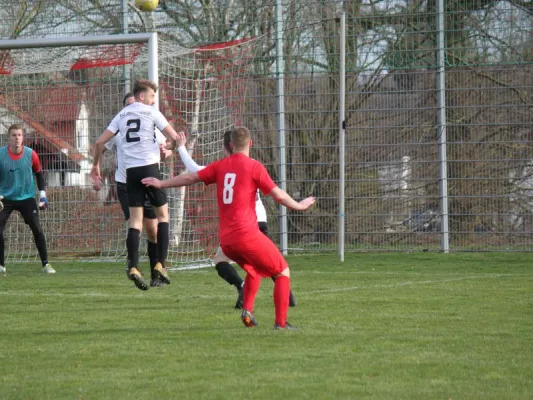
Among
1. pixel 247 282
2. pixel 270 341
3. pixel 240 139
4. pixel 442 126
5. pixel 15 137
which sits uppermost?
pixel 442 126

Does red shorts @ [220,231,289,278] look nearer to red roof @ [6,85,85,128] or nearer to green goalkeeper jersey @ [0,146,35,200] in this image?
green goalkeeper jersey @ [0,146,35,200]

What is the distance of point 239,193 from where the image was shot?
25.5ft

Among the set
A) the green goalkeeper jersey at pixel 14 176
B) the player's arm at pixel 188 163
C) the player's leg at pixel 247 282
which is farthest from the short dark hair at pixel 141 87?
the green goalkeeper jersey at pixel 14 176

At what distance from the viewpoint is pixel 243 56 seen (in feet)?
53.3

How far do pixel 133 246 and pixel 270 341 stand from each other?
12.3 ft

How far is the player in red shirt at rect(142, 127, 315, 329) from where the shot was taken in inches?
303

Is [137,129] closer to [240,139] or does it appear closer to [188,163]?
[188,163]

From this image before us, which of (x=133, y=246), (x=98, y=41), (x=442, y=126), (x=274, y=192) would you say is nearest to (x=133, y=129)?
(x=133, y=246)

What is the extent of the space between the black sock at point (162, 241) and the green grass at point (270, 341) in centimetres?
39

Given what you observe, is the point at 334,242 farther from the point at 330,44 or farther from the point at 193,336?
the point at 193,336

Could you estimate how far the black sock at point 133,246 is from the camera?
33.9 ft

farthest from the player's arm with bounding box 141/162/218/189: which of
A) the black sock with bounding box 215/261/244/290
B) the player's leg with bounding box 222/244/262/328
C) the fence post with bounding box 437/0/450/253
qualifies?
the fence post with bounding box 437/0/450/253

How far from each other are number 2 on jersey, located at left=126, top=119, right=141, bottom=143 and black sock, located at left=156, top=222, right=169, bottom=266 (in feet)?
3.09

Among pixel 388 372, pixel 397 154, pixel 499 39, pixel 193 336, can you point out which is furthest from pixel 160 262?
pixel 499 39
